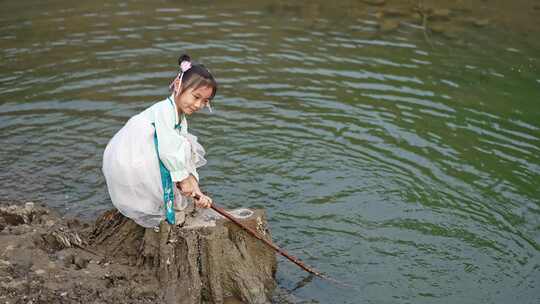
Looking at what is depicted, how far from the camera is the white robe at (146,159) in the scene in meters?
5.80

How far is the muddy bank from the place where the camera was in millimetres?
5852

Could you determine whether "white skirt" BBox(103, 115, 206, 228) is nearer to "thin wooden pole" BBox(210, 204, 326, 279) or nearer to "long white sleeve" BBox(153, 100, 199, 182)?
"long white sleeve" BBox(153, 100, 199, 182)

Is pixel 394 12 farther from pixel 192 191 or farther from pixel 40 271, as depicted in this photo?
pixel 40 271

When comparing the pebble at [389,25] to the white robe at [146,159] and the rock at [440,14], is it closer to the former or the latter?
the rock at [440,14]

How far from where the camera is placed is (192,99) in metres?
5.87

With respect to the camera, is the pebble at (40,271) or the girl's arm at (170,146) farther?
the pebble at (40,271)

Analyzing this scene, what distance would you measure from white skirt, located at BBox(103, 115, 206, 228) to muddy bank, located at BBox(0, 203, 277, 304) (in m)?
0.25

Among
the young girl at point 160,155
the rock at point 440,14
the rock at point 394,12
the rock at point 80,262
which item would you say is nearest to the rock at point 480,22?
the rock at point 440,14

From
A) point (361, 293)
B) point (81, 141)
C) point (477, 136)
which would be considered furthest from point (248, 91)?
point (361, 293)

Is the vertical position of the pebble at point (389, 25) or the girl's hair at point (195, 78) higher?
the girl's hair at point (195, 78)

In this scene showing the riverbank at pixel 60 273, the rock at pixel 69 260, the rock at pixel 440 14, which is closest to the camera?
the riverbank at pixel 60 273

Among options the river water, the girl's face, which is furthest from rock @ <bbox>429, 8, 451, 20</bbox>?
the girl's face

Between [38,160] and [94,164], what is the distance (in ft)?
2.44

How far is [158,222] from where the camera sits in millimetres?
6223
